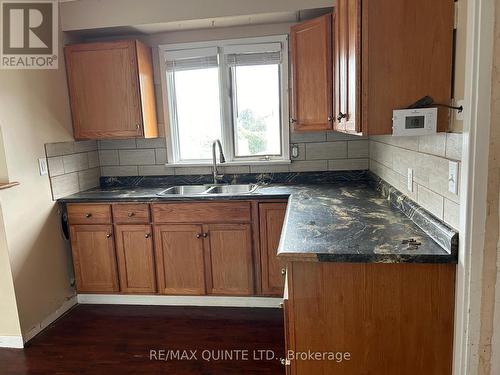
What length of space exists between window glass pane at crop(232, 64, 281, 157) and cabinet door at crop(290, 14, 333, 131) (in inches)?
13.5

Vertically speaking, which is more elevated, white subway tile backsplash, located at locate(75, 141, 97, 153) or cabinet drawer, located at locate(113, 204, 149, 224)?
white subway tile backsplash, located at locate(75, 141, 97, 153)

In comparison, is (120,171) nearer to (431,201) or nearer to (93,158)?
(93,158)

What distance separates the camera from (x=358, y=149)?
3.01 metres

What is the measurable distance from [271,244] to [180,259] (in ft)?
2.36

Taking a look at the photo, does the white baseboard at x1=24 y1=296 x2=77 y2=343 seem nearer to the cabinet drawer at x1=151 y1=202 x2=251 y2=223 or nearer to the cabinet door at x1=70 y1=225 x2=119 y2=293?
the cabinet door at x1=70 y1=225 x2=119 y2=293

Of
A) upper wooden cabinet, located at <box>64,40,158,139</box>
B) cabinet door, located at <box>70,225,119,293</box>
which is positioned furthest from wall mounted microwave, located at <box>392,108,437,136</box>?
cabinet door, located at <box>70,225,119,293</box>

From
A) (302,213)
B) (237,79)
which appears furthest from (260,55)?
(302,213)

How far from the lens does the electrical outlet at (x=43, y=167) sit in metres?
2.61

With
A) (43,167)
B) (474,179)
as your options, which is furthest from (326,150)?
(43,167)

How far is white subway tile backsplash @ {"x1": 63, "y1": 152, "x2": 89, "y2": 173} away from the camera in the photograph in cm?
291

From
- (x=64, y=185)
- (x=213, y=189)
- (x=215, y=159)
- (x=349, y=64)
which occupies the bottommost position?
(x=213, y=189)

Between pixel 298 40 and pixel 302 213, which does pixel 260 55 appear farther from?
pixel 302 213

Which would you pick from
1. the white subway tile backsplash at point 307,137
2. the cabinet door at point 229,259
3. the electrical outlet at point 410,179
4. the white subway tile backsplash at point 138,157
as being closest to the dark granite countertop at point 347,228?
the electrical outlet at point 410,179

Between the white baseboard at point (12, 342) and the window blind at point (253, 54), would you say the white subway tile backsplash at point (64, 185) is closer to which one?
the white baseboard at point (12, 342)
